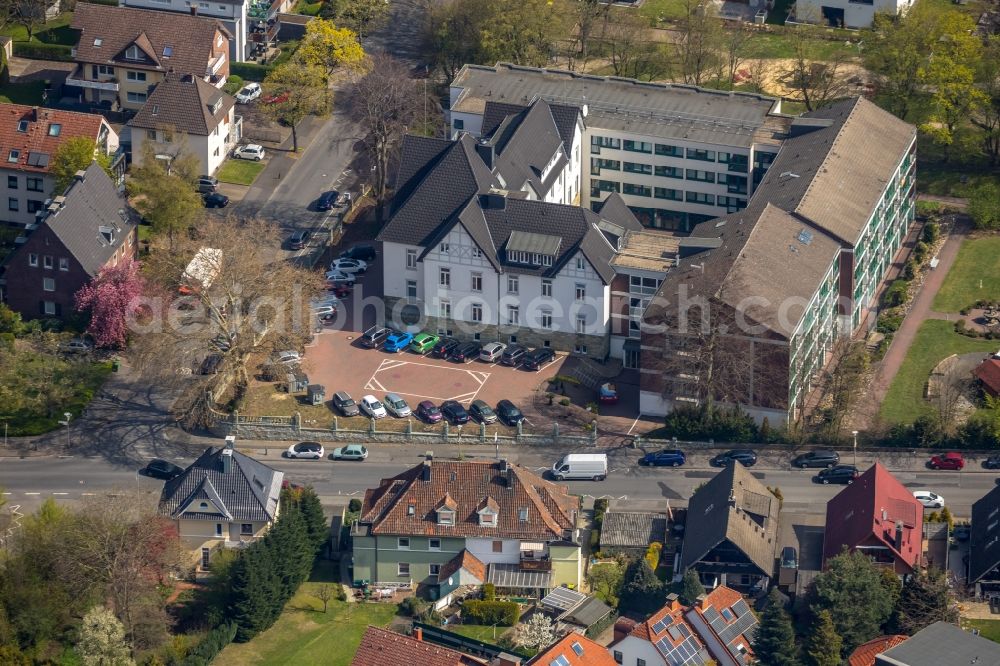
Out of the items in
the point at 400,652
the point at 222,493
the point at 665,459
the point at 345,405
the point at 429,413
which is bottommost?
the point at 400,652

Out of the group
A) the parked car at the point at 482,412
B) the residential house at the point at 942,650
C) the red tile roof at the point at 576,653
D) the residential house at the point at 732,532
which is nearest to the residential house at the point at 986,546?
the residential house at the point at 942,650

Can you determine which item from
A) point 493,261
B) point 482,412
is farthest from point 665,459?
point 493,261

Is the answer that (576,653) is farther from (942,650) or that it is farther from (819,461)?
(819,461)

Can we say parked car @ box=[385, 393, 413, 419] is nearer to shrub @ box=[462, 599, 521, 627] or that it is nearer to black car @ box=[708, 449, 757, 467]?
black car @ box=[708, 449, 757, 467]

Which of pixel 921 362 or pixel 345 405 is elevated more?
pixel 921 362

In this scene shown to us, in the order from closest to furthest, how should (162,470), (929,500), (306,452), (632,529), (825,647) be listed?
(825,647) → (632,529) → (929,500) → (162,470) → (306,452)

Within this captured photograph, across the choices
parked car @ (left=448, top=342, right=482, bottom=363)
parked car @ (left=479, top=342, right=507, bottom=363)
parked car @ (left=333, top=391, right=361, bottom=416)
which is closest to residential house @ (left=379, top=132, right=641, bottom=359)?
parked car @ (left=448, top=342, right=482, bottom=363)

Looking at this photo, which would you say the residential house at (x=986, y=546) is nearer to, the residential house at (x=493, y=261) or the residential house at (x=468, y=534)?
the residential house at (x=468, y=534)

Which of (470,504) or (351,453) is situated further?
(351,453)
